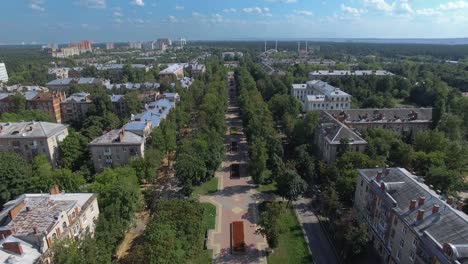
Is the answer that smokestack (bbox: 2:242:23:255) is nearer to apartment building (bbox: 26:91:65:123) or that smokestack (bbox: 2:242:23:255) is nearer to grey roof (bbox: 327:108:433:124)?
grey roof (bbox: 327:108:433:124)

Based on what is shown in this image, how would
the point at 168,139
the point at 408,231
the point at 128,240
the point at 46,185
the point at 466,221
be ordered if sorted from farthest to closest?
the point at 168,139
the point at 46,185
the point at 128,240
the point at 408,231
the point at 466,221

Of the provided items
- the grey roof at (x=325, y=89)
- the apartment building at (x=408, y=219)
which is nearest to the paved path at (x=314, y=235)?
the apartment building at (x=408, y=219)

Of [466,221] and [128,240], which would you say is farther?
[128,240]

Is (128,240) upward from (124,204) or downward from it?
A: downward

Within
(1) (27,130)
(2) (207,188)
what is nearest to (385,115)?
(2) (207,188)

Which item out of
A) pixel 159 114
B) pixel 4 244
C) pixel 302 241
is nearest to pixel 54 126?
pixel 159 114

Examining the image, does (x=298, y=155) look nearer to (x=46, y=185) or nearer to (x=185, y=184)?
(x=185, y=184)
